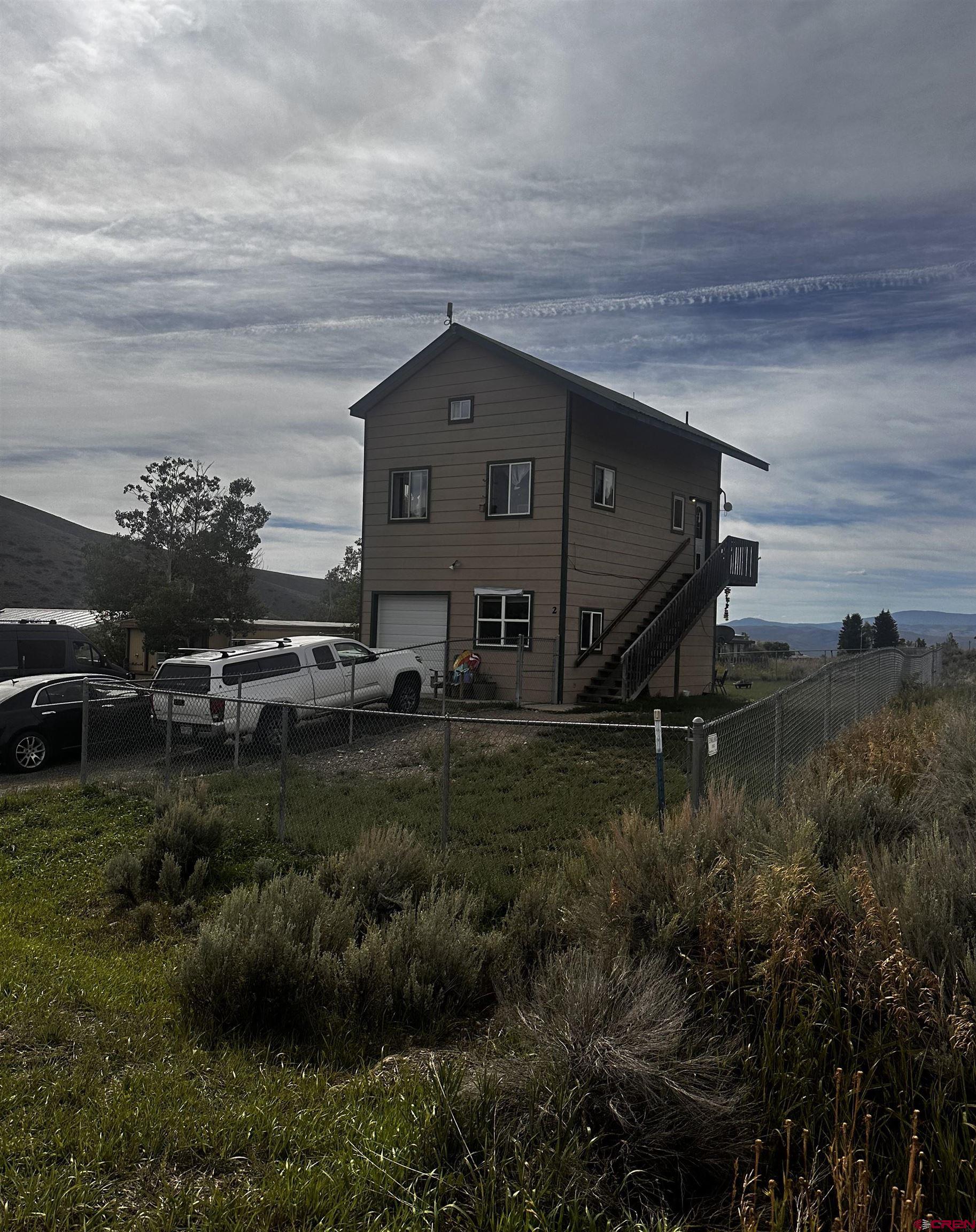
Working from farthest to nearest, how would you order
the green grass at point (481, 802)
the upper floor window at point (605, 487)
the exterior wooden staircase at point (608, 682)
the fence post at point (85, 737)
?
1. the upper floor window at point (605, 487)
2. the exterior wooden staircase at point (608, 682)
3. the fence post at point (85, 737)
4. the green grass at point (481, 802)

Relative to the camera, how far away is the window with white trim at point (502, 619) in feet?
72.6

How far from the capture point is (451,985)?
218 inches

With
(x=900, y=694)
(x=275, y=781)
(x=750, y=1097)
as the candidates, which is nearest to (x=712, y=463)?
(x=900, y=694)

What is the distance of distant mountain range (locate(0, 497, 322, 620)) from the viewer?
9056 centimetres

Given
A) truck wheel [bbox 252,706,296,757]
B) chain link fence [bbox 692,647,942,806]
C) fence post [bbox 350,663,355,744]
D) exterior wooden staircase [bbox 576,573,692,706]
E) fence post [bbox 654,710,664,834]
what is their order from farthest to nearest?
exterior wooden staircase [bbox 576,573,692,706], fence post [bbox 350,663,355,744], truck wheel [bbox 252,706,296,757], chain link fence [bbox 692,647,942,806], fence post [bbox 654,710,664,834]

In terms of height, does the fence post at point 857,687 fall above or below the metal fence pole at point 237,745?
above

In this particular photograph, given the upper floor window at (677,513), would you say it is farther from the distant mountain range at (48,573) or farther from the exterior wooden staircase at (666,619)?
the distant mountain range at (48,573)

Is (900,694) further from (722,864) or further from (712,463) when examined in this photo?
(722,864)

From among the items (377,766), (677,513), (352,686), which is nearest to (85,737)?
(377,766)

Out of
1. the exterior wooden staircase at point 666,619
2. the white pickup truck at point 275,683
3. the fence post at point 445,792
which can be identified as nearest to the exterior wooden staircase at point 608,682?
the exterior wooden staircase at point 666,619

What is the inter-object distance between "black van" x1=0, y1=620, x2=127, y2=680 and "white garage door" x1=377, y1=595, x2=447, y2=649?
6428 mm

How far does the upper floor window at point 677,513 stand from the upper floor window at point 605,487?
3554mm

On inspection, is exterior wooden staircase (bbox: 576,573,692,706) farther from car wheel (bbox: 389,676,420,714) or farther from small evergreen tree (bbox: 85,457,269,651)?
small evergreen tree (bbox: 85,457,269,651)

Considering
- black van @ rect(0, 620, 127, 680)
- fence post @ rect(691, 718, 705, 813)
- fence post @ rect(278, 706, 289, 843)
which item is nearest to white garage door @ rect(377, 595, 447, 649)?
black van @ rect(0, 620, 127, 680)
